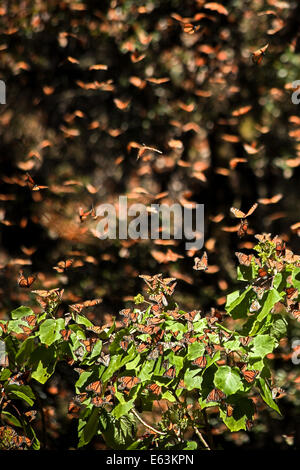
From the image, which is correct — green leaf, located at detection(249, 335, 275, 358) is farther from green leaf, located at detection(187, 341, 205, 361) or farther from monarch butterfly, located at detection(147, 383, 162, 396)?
monarch butterfly, located at detection(147, 383, 162, 396)

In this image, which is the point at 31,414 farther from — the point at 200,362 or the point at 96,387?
the point at 200,362

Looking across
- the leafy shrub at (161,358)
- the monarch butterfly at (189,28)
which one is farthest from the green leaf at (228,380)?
the monarch butterfly at (189,28)

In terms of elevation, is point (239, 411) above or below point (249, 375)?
below

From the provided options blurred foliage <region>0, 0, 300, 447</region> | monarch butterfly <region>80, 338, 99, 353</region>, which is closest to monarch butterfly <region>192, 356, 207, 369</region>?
monarch butterfly <region>80, 338, 99, 353</region>

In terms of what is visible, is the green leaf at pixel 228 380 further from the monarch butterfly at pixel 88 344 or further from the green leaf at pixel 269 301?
the monarch butterfly at pixel 88 344

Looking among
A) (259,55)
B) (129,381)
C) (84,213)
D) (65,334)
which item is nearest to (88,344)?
(65,334)

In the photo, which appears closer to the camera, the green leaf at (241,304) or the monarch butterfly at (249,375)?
the monarch butterfly at (249,375)
